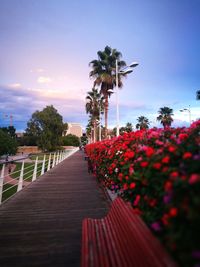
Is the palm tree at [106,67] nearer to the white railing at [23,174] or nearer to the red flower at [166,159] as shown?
the white railing at [23,174]

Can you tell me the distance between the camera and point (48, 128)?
191ft

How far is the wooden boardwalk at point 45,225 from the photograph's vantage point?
3.31 meters

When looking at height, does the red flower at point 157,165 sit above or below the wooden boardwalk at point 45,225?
above

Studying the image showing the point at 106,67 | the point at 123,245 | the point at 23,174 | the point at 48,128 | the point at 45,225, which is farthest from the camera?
the point at 48,128

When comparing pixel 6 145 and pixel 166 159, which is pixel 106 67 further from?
pixel 6 145

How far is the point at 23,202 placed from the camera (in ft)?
21.2

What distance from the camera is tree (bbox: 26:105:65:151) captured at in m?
57.3

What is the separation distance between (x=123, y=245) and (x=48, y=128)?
189 feet

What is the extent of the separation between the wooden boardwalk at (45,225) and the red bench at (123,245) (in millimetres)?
645

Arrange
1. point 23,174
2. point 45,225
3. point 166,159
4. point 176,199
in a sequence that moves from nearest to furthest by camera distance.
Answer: point 176,199
point 166,159
point 45,225
point 23,174

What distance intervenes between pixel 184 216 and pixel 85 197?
19.5 ft

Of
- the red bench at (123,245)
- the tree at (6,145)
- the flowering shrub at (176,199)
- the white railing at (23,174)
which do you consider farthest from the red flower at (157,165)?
the tree at (6,145)

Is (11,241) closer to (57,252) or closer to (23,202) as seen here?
(57,252)

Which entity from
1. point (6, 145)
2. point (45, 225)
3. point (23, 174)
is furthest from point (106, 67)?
point (6, 145)
